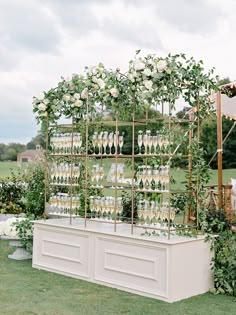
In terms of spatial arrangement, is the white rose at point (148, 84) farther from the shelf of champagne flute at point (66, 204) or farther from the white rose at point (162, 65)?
the shelf of champagne flute at point (66, 204)

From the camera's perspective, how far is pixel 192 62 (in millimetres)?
Result: 5176

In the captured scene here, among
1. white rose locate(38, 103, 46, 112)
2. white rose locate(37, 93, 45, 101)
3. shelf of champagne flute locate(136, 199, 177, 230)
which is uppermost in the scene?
white rose locate(37, 93, 45, 101)

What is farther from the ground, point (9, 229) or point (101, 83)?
point (101, 83)

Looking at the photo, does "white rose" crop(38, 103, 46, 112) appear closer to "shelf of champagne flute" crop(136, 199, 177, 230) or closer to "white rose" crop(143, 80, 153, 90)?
"white rose" crop(143, 80, 153, 90)

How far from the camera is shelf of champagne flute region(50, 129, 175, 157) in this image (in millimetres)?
5289

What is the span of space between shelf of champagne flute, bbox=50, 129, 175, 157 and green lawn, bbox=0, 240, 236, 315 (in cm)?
147

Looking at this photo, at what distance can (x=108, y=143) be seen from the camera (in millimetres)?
5742

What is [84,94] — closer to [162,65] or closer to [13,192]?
[162,65]

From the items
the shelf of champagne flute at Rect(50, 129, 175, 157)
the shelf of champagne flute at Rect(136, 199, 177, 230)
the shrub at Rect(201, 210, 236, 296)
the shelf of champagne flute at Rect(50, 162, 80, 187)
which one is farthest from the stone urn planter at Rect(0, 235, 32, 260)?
the shrub at Rect(201, 210, 236, 296)

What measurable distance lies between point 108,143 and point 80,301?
1.83m

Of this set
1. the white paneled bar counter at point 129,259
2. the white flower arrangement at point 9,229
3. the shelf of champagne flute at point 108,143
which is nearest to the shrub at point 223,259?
the white paneled bar counter at point 129,259

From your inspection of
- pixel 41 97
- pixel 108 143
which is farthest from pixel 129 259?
pixel 41 97

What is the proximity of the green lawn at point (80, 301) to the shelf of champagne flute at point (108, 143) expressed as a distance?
57.7 inches

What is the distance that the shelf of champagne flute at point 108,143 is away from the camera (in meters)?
5.29
